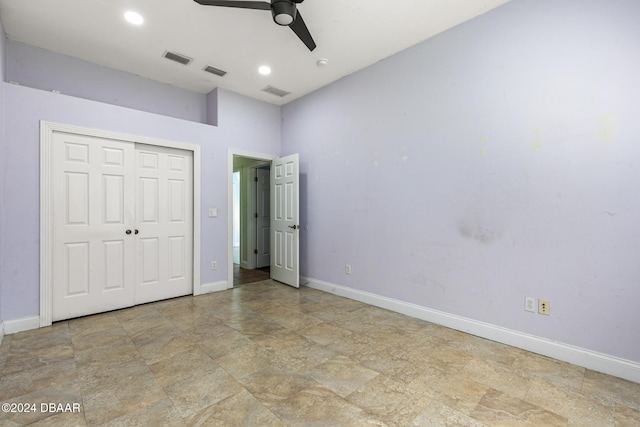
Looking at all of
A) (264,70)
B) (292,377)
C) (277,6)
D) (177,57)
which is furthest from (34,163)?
(292,377)

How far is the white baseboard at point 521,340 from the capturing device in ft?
6.81

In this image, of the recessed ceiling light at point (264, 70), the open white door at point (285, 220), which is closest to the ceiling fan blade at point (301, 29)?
the recessed ceiling light at point (264, 70)

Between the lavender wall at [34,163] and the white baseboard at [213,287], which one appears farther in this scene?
the white baseboard at [213,287]

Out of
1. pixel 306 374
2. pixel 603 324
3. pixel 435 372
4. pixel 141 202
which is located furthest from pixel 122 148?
pixel 603 324

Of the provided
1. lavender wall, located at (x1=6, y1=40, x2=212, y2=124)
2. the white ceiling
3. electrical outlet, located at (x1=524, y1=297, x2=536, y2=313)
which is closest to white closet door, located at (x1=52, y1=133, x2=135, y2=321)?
lavender wall, located at (x1=6, y1=40, x2=212, y2=124)

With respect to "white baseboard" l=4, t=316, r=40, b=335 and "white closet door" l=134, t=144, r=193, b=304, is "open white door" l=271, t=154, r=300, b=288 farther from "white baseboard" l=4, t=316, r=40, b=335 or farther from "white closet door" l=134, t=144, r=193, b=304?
"white baseboard" l=4, t=316, r=40, b=335

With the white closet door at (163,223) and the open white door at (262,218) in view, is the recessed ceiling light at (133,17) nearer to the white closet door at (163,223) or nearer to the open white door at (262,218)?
the white closet door at (163,223)

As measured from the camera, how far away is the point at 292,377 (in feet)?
6.68

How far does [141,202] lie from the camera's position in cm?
368

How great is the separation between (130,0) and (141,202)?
2.16 m

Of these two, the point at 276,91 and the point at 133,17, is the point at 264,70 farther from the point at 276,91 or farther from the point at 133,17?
the point at 133,17

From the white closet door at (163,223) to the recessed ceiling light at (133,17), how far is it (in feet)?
4.64

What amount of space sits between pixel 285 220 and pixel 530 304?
10.7 feet

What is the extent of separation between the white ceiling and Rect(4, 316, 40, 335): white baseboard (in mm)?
2885
